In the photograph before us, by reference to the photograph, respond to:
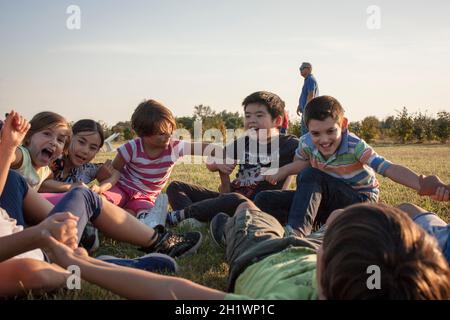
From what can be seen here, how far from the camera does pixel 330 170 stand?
11.9ft

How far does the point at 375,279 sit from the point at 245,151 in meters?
3.10

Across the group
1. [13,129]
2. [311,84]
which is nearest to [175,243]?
[13,129]

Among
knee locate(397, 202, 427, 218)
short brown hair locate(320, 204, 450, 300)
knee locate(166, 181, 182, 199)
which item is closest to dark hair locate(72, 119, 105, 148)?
knee locate(166, 181, 182, 199)

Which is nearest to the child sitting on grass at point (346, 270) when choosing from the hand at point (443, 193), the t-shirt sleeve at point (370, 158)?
the hand at point (443, 193)

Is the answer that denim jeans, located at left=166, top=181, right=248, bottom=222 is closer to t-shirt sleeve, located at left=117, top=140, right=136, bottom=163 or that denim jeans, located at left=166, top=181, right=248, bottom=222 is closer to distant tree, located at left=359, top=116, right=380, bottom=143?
t-shirt sleeve, located at left=117, top=140, right=136, bottom=163

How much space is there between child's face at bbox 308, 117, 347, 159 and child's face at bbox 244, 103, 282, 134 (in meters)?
0.76

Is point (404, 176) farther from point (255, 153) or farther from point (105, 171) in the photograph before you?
point (105, 171)

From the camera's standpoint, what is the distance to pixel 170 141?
430 centimetres

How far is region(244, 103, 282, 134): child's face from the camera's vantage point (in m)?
4.28

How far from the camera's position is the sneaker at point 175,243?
113 inches

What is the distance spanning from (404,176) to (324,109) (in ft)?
2.51

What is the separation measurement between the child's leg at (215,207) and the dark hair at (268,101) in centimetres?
97

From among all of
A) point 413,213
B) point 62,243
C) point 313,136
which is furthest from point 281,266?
point 313,136
